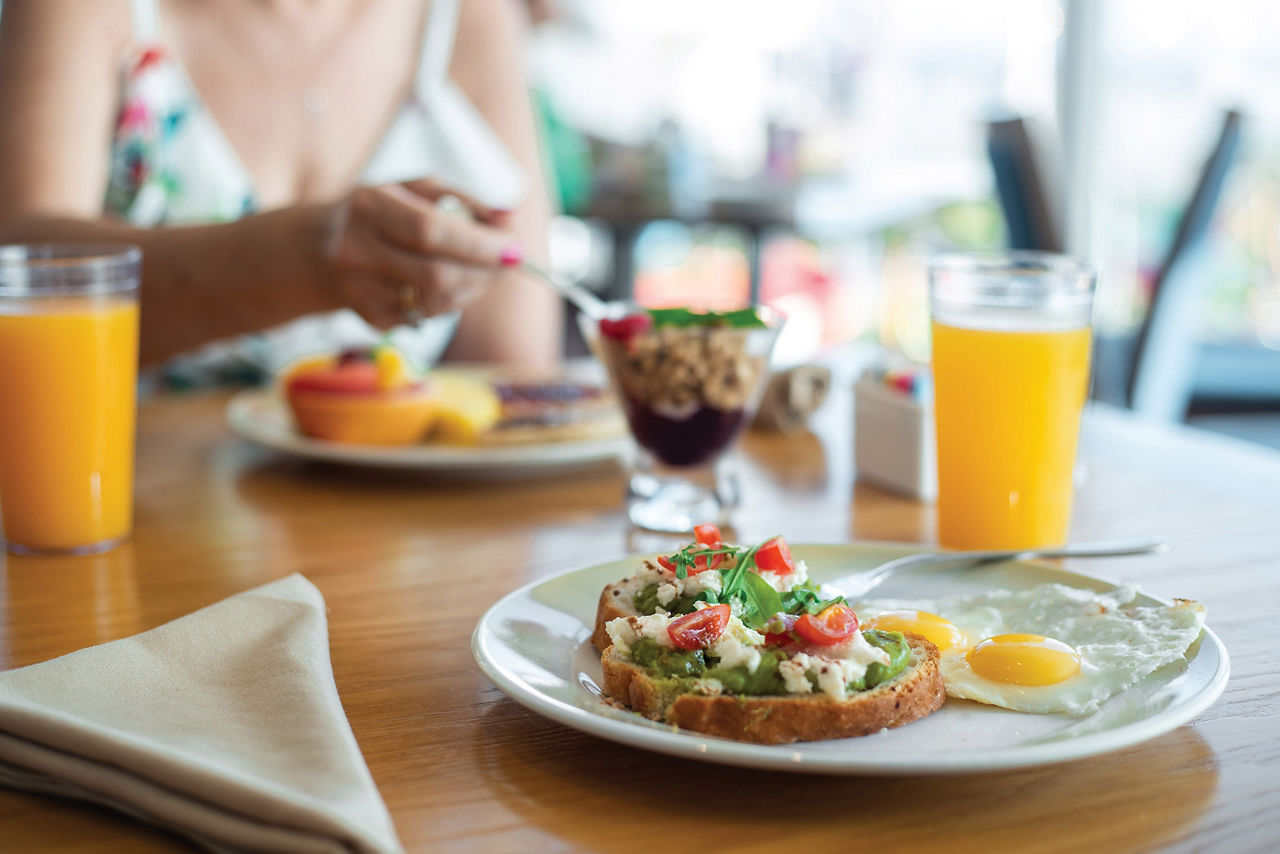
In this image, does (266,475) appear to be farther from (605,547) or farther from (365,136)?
(365,136)

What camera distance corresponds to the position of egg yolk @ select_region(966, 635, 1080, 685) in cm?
70

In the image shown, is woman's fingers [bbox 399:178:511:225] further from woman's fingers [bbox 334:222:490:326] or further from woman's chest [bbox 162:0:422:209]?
woman's chest [bbox 162:0:422:209]

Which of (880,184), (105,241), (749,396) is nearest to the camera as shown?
(749,396)

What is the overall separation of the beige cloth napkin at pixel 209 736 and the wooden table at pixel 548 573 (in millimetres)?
29

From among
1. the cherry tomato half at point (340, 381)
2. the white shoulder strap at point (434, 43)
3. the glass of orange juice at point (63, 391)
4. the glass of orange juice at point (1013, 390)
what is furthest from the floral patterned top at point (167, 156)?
the glass of orange juice at point (1013, 390)

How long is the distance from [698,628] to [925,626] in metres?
0.20

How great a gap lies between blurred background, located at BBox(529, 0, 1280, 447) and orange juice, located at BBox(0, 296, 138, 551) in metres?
1.95

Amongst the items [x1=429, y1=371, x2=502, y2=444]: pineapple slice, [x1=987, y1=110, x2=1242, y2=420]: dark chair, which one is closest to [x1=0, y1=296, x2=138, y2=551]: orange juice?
[x1=429, y1=371, x2=502, y2=444]: pineapple slice

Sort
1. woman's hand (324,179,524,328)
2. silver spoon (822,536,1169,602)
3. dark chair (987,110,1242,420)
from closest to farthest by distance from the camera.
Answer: silver spoon (822,536,1169,602) < woman's hand (324,179,524,328) < dark chair (987,110,1242,420)

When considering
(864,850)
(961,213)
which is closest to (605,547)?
(864,850)

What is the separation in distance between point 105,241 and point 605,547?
0.92 m

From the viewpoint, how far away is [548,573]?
41.9 inches

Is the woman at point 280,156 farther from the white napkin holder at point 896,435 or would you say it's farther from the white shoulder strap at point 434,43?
the white napkin holder at point 896,435

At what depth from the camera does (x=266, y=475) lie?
1.42 m
